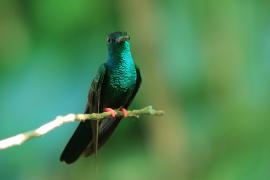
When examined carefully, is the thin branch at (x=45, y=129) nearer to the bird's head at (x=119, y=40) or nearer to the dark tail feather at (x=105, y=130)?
the dark tail feather at (x=105, y=130)

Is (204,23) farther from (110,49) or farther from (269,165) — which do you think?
(110,49)

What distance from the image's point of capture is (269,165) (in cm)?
507

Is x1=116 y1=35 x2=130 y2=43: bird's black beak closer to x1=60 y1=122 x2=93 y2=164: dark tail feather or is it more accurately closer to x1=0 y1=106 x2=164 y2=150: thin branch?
x1=60 y1=122 x2=93 y2=164: dark tail feather

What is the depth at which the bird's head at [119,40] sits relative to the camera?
273 centimetres

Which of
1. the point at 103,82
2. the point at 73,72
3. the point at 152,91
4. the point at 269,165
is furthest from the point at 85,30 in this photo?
the point at 103,82

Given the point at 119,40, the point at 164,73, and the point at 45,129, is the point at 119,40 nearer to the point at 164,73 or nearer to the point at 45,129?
the point at 45,129

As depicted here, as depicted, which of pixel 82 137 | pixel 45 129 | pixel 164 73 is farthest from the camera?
pixel 164 73

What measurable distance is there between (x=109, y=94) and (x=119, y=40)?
47cm

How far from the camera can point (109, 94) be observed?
3160mm

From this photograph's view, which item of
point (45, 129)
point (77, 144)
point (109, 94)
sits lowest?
point (45, 129)

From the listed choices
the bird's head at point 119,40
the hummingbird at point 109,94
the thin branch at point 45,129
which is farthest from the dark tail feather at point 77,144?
the thin branch at point 45,129

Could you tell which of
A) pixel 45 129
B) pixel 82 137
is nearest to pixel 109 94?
pixel 82 137

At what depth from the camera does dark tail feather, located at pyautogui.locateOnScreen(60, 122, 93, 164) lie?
2691 mm

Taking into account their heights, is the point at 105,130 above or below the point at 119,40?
below
